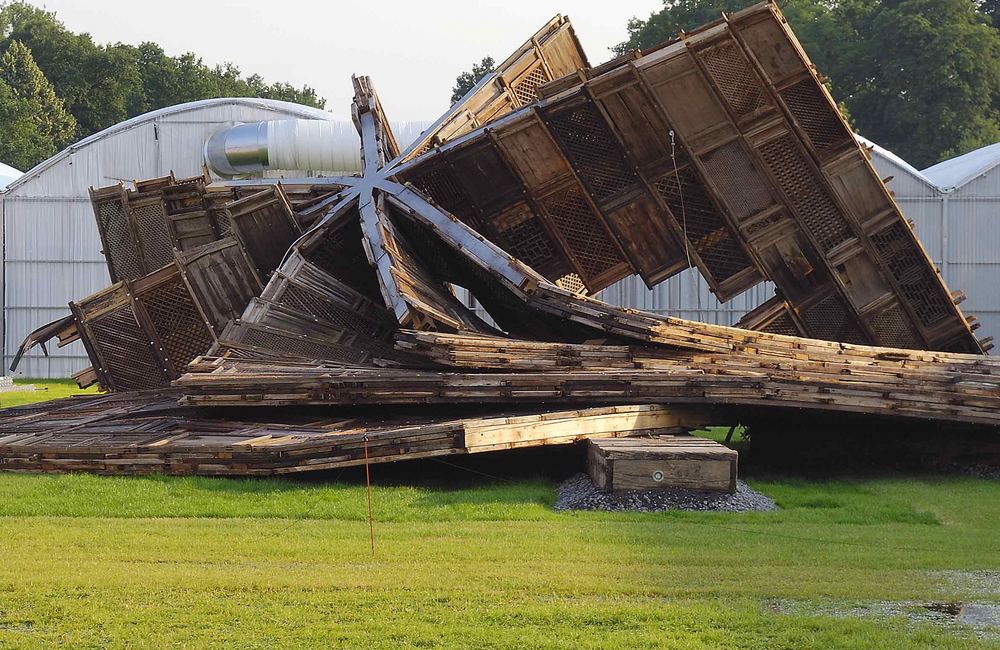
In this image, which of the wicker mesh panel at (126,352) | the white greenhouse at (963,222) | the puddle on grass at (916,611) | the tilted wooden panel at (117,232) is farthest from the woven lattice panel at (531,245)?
the white greenhouse at (963,222)

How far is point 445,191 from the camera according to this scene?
67.8 ft

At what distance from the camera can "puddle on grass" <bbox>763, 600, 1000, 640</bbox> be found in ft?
28.4

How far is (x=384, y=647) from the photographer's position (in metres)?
8.08

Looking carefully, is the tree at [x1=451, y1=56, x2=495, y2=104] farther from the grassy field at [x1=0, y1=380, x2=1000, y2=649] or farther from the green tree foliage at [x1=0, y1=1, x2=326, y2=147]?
the grassy field at [x1=0, y1=380, x2=1000, y2=649]

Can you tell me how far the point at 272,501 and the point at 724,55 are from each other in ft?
34.0

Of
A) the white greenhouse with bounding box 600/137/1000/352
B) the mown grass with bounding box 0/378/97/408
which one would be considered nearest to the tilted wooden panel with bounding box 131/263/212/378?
the mown grass with bounding box 0/378/97/408

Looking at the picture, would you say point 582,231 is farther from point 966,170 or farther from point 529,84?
point 966,170

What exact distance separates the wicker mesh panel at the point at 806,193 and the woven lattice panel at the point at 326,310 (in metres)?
6.98

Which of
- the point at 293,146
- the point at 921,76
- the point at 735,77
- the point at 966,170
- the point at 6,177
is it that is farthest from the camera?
the point at 921,76

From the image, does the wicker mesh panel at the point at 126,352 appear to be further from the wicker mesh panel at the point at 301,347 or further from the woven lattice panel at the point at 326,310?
the wicker mesh panel at the point at 301,347

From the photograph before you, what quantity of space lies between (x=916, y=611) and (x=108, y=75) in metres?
81.5

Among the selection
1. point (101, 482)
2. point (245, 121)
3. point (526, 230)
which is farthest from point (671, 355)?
point (245, 121)

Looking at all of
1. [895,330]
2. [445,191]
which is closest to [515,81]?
[445,191]

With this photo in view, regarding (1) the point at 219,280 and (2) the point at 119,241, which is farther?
(2) the point at 119,241
